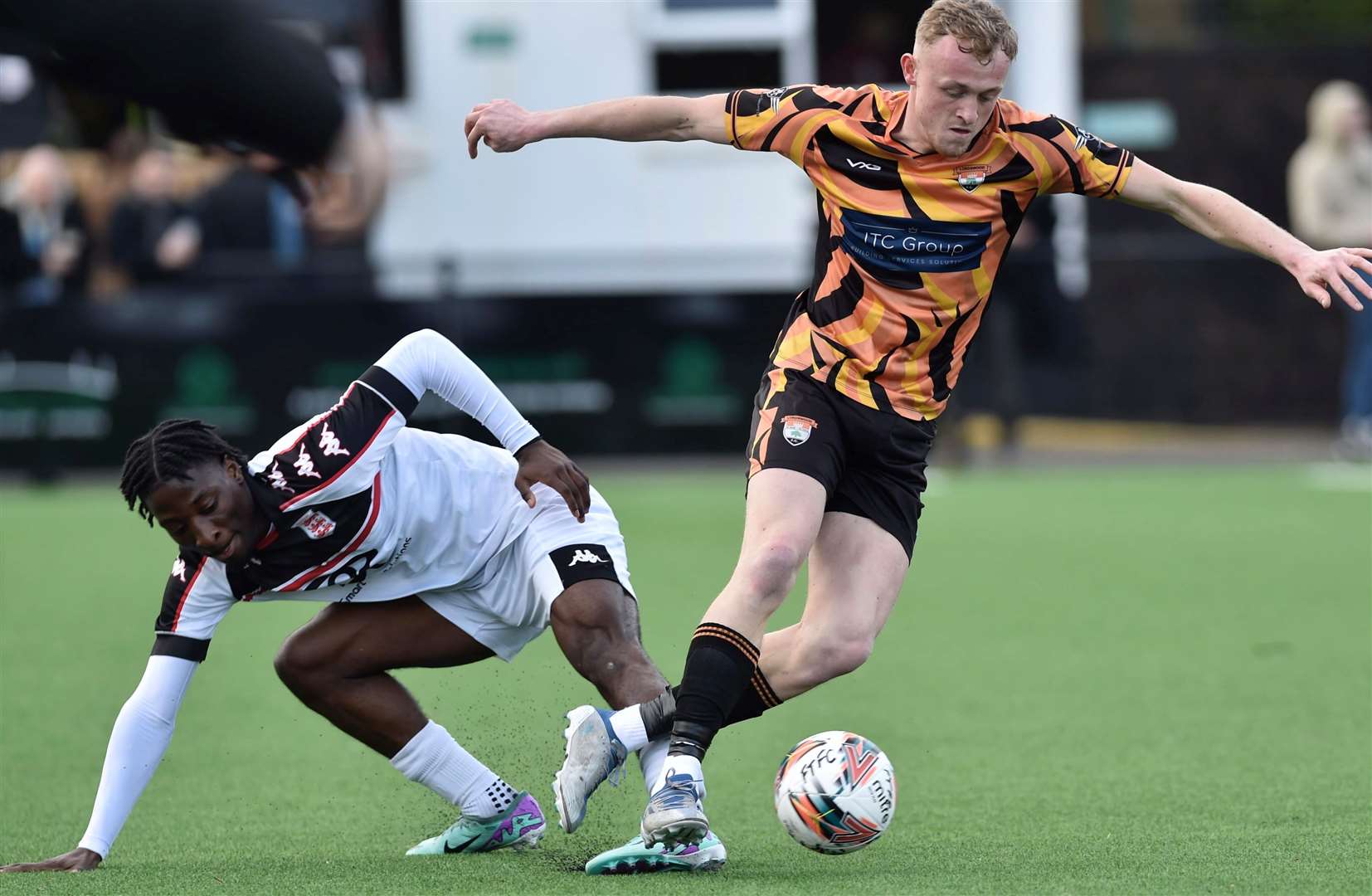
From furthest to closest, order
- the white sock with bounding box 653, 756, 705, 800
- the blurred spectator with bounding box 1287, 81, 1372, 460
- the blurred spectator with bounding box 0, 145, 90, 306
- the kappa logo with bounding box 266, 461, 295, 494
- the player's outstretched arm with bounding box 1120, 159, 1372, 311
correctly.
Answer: the blurred spectator with bounding box 0, 145, 90, 306 < the blurred spectator with bounding box 1287, 81, 1372, 460 < the kappa logo with bounding box 266, 461, 295, 494 < the player's outstretched arm with bounding box 1120, 159, 1372, 311 < the white sock with bounding box 653, 756, 705, 800

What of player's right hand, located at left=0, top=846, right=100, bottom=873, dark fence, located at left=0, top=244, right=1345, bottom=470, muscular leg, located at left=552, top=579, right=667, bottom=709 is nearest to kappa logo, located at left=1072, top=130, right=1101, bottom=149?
muscular leg, located at left=552, top=579, right=667, bottom=709

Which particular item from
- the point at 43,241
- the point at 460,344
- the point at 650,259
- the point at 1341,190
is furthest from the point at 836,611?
the point at 43,241

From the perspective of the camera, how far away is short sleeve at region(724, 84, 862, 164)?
5.62 meters

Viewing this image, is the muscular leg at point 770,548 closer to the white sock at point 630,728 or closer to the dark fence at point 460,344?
the white sock at point 630,728

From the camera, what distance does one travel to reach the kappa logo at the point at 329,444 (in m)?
5.27

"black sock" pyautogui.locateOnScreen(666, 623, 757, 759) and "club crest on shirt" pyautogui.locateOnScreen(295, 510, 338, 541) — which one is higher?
"club crest on shirt" pyautogui.locateOnScreen(295, 510, 338, 541)

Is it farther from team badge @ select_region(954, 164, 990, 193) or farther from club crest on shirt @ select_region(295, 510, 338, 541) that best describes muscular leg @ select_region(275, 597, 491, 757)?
team badge @ select_region(954, 164, 990, 193)

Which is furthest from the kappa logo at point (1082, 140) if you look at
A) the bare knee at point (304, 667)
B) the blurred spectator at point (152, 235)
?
the blurred spectator at point (152, 235)

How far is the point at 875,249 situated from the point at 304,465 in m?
1.57

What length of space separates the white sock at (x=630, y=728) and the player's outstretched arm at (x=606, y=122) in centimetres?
147

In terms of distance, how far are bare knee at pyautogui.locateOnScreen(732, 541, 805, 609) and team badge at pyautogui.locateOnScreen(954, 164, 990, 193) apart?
1065 millimetres

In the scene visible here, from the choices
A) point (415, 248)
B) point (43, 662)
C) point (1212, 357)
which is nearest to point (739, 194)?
point (415, 248)

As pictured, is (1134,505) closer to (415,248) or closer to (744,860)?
(415,248)

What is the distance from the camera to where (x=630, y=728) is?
204 inches
